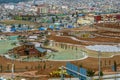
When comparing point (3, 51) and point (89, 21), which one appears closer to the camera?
point (3, 51)

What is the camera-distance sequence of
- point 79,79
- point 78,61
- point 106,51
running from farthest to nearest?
point 106,51 → point 78,61 → point 79,79

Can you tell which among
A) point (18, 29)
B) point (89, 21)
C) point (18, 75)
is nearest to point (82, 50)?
point (18, 75)

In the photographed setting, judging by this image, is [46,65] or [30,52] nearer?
[46,65]

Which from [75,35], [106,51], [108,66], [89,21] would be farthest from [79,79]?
[89,21]

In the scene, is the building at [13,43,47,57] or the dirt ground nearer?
the dirt ground

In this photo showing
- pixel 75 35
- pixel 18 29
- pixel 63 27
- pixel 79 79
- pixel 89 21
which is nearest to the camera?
pixel 79 79

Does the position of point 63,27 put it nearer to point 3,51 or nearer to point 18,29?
point 18,29

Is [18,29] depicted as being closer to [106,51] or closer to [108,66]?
[106,51]

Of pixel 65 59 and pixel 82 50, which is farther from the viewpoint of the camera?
pixel 82 50

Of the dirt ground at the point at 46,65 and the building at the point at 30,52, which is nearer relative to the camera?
the dirt ground at the point at 46,65
